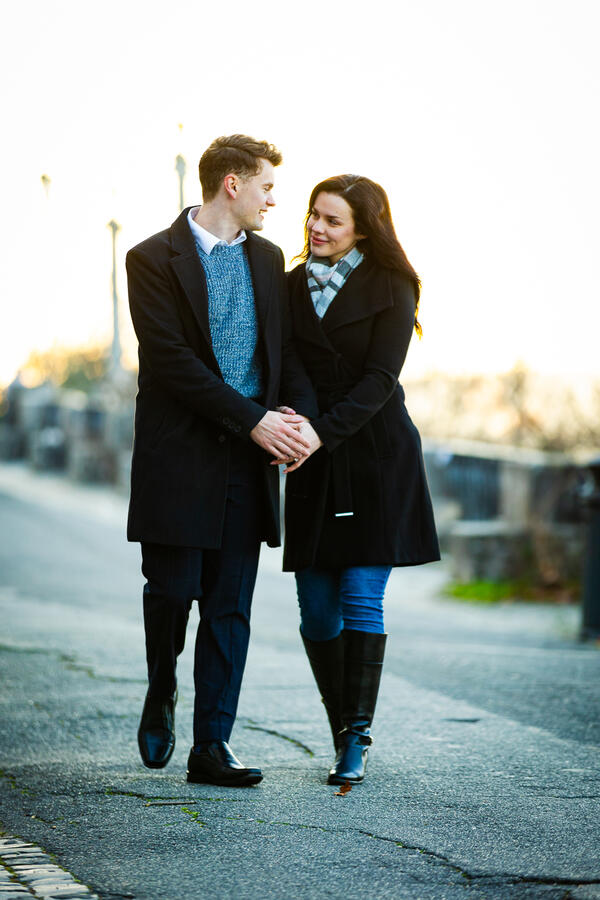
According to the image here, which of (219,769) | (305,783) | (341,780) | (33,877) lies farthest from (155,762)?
(33,877)

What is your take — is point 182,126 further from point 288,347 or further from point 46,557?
point 46,557

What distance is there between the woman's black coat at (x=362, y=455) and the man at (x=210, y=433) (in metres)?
0.12

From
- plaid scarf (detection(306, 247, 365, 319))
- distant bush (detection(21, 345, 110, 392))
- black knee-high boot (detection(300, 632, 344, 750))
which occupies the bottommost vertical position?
black knee-high boot (detection(300, 632, 344, 750))

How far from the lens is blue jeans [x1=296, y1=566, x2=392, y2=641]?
13.6ft

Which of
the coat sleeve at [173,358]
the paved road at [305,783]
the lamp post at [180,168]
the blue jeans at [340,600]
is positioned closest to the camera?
the paved road at [305,783]

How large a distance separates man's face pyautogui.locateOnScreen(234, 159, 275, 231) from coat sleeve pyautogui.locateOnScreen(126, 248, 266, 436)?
1.08ft

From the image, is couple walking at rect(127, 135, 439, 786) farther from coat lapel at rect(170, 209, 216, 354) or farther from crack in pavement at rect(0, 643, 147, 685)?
crack in pavement at rect(0, 643, 147, 685)

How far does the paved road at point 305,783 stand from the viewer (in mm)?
3139

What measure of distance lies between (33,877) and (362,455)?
1.68 m

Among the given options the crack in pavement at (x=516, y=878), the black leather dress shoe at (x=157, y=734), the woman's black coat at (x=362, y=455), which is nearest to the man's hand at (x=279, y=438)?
the woman's black coat at (x=362, y=455)

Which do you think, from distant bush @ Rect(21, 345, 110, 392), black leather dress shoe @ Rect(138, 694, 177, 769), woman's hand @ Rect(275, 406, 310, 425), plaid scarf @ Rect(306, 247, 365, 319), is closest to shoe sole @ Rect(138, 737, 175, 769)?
black leather dress shoe @ Rect(138, 694, 177, 769)

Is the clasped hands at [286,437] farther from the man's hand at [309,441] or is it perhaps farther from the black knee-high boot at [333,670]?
the black knee-high boot at [333,670]

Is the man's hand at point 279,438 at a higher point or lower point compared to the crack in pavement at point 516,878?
higher

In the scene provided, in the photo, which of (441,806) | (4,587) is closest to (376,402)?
(441,806)
